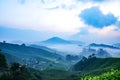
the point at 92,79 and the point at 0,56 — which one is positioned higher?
the point at 0,56

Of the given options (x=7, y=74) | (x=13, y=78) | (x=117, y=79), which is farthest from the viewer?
(x=7, y=74)

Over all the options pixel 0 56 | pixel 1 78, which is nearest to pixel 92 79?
pixel 1 78

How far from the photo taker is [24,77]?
150250 millimetres

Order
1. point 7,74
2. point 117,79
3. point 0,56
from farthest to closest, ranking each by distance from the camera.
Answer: point 0,56
point 7,74
point 117,79

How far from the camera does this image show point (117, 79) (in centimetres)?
2277

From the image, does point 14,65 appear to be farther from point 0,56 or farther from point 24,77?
point 0,56

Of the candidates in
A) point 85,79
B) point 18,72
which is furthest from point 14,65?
point 85,79

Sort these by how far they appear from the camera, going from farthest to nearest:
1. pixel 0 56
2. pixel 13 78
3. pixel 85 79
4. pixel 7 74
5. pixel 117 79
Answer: pixel 0 56, pixel 7 74, pixel 13 78, pixel 85 79, pixel 117 79

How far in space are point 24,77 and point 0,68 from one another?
1501 inches

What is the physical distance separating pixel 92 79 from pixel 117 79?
2132mm

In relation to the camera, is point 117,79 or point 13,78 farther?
point 13,78

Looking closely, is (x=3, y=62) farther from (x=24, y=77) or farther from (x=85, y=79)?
(x=85, y=79)

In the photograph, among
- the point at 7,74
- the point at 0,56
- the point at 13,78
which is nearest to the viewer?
the point at 13,78

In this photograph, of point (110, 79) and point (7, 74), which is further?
point (7, 74)
